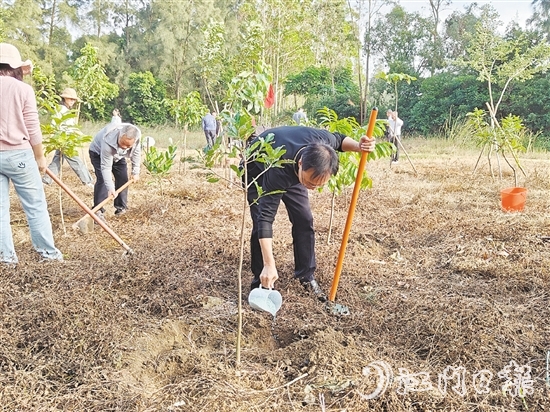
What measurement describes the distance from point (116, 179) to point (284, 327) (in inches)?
136

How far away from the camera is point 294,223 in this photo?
3.05 meters

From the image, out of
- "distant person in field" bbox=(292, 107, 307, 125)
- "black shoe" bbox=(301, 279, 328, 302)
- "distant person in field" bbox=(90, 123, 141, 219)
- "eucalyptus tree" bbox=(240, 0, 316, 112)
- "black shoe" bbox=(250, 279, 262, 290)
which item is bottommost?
"black shoe" bbox=(301, 279, 328, 302)

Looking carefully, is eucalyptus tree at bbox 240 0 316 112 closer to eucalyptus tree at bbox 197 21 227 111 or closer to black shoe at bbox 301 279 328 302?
eucalyptus tree at bbox 197 21 227 111

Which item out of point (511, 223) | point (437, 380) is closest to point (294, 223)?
point (437, 380)

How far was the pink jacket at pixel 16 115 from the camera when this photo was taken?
122 inches

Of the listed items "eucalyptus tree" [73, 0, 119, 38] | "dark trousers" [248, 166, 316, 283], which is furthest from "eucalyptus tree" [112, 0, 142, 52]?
"dark trousers" [248, 166, 316, 283]

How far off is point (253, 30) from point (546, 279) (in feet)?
16.3

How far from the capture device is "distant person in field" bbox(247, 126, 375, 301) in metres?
2.35

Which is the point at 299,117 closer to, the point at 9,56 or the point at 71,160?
the point at 71,160

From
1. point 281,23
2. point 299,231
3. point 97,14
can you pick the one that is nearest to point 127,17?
point 97,14

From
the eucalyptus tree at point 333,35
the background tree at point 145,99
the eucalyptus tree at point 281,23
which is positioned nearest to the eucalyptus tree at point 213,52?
the eucalyptus tree at point 281,23

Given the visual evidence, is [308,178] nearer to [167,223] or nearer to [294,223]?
[294,223]

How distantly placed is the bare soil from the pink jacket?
0.92 metres

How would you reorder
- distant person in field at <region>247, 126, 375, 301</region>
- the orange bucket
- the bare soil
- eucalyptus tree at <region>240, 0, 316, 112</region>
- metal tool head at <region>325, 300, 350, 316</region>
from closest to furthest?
the bare soil < distant person in field at <region>247, 126, 375, 301</region> < metal tool head at <region>325, 300, 350, 316</region> < the orange bucket < eucalyptus tree at <region>240, 0, 316, 112</region>
